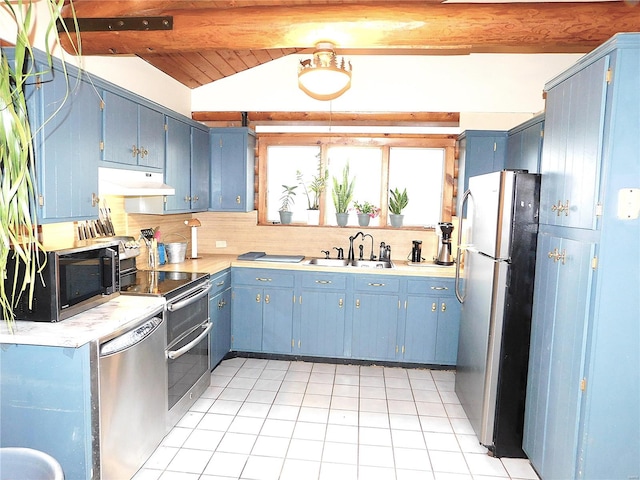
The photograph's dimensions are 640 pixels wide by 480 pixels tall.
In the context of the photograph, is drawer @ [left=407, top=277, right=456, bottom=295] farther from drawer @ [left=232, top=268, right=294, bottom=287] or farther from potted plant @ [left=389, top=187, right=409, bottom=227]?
drawer @ [left=232, top=268, right=294, bottom=287]

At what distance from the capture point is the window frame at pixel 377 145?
4.29 m

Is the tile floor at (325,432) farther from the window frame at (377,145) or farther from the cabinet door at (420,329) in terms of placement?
the window frame at (377,145)

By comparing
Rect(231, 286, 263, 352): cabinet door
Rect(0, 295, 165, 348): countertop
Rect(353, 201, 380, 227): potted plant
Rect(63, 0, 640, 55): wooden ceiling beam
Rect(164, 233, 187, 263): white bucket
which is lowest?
Rect(231, 286, 263, 352): cabinet door

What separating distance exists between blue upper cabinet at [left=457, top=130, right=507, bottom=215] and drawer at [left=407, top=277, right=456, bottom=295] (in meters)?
0.75

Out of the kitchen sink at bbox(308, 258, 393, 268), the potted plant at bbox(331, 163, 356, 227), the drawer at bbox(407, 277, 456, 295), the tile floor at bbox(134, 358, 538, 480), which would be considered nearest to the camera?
the tile floor at bbox(134, 358, 538, 480)

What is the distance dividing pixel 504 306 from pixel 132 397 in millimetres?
2145

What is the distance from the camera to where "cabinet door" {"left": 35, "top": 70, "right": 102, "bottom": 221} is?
2133 millimetres

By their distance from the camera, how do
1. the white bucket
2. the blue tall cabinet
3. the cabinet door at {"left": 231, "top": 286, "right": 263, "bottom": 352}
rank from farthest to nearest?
the cabinet door at {"left": 231, "top": 286, "right": 263, "bottom": 352}, the white bucket, the blue tall cabinet

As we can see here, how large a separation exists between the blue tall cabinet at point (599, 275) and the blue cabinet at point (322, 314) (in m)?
1.99

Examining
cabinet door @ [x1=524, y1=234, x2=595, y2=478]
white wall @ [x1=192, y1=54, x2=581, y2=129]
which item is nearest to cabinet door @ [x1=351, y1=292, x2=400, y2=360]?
cabinet door @ [x1=524, y1=234, x2=595, y2=478]

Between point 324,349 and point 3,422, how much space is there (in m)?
2.49

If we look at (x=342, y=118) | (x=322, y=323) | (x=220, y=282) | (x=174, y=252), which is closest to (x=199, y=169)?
(x=174, y=252)

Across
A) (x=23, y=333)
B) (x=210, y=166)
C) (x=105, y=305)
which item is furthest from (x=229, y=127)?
(x=23, y=333)

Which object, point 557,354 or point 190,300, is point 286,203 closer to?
point 190,300
